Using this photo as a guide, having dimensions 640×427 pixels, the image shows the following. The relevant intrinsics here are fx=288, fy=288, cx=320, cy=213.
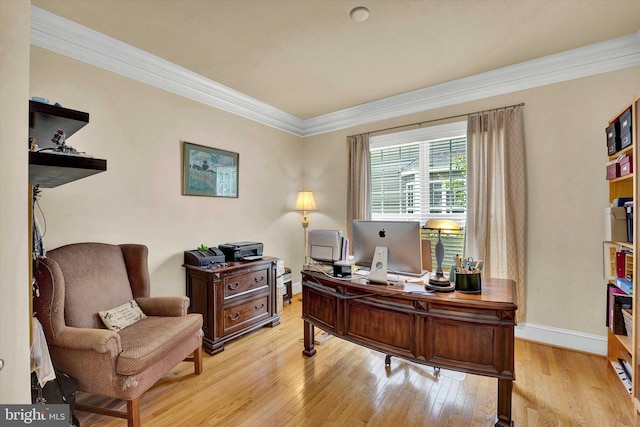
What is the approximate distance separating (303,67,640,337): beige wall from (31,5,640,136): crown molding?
0.13 m

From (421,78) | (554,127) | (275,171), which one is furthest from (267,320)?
(554,127)

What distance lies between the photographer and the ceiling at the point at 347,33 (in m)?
2.10

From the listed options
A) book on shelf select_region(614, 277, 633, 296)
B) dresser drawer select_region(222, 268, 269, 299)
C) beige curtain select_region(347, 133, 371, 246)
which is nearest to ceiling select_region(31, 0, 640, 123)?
beige curtain select_region(347, 133, 371, 246)

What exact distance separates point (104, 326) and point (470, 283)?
260cm

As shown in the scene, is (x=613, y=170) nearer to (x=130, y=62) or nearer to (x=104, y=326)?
(x=104, y=326)

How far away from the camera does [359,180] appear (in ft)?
13.4

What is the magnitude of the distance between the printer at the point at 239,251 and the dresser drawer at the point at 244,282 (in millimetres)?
213

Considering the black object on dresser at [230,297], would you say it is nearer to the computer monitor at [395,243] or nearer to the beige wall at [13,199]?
the computer monitor at [395,243]

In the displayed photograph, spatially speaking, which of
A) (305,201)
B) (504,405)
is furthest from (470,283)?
(305,201)

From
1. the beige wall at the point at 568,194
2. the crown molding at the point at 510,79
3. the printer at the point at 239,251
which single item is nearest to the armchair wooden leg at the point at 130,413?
the printer at the point at 239,251

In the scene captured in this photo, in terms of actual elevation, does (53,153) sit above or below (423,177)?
below

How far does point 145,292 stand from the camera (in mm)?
2496

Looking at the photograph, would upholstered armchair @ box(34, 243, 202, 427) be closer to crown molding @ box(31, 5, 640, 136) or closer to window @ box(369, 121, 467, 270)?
crown molding @ box(31, 5, 640, 136)

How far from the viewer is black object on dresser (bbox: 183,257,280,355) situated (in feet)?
9.16
